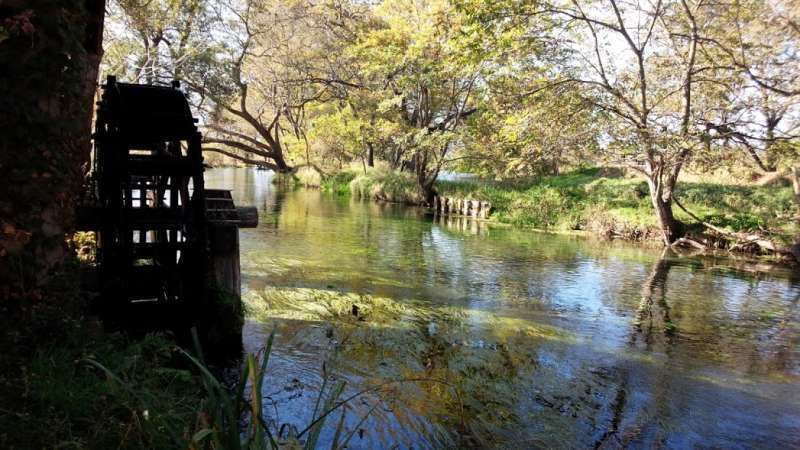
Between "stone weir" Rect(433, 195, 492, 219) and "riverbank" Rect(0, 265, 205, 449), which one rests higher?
"stone weir" Rect(433, 195, 492, 219)

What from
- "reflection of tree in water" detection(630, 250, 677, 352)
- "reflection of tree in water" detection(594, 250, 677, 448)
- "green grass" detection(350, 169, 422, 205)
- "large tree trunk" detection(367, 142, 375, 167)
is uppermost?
"large tree trunk" detection(367, 142, 375, 167)

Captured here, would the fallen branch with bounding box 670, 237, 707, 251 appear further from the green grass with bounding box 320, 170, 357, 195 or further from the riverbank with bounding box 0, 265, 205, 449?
the green grass with bounding box 320, 170, 357, 195

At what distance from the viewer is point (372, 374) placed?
5383 millimetres

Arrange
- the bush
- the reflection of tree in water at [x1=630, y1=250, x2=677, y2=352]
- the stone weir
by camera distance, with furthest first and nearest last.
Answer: the bush
the stone weir
the reflection of tree in water at [x1=630, y1=250, x2=677, y2=352]

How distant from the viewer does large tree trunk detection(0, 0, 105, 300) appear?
3.20m

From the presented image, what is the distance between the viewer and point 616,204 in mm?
18906

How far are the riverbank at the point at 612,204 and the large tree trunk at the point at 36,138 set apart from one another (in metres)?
16.2

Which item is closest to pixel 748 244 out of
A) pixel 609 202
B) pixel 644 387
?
pixel 609 202

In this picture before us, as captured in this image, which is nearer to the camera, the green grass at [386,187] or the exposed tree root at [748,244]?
the exposed tree root at [748,244]

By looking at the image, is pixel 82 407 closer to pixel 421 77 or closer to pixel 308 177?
pixel 421 77

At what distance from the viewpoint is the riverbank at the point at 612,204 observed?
15.5 metres

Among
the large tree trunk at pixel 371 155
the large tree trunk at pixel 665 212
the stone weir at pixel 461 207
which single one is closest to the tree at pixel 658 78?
the large tree trunk at pixel 665 212

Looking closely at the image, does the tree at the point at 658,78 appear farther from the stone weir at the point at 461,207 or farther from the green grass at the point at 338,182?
the green grass at the point at 338,182

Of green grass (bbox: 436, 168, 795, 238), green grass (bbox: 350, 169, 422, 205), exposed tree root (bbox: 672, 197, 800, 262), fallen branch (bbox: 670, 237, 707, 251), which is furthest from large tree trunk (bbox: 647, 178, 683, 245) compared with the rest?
green grass (bbox: 350, 169, 422, 205)
